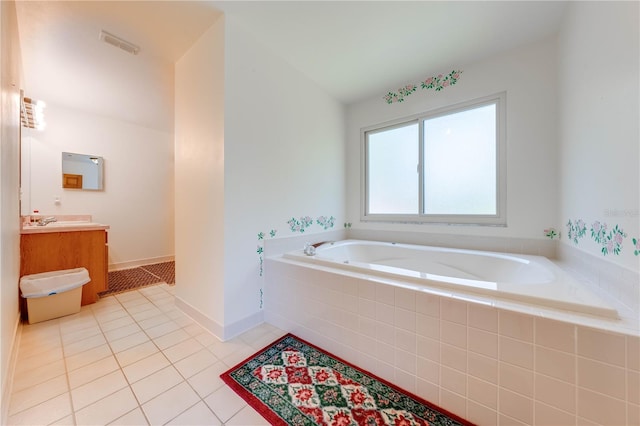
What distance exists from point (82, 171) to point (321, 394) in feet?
13.1

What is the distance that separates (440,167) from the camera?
2.35m

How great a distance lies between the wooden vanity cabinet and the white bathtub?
200 cm

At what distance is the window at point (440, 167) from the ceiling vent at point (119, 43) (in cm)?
234

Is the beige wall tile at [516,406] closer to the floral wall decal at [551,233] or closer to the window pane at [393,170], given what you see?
the floral wall decal at [551,233]

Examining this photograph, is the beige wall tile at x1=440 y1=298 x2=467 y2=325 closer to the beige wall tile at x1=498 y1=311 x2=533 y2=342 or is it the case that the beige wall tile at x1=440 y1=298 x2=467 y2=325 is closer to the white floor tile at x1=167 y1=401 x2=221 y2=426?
the beige wall tile at x1=498 y1=311 x2=533 y2=342

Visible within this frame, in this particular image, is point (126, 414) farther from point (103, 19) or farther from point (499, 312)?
point (103, 19)

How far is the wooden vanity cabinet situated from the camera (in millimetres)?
1974

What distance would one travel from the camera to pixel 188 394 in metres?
1.12

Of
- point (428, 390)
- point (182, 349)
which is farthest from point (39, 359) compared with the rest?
point (428, 390)

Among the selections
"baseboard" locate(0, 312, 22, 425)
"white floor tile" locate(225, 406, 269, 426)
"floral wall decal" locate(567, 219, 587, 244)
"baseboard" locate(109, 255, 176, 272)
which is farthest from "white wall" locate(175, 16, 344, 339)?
Answer: "baseboard" locate(109, 255, 176, 272)

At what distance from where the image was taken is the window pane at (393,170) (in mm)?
2521

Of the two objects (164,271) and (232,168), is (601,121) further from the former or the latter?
(164,271)

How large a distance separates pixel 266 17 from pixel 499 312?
221 centimetres

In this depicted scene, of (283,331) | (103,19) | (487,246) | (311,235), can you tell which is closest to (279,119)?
(311,235)
